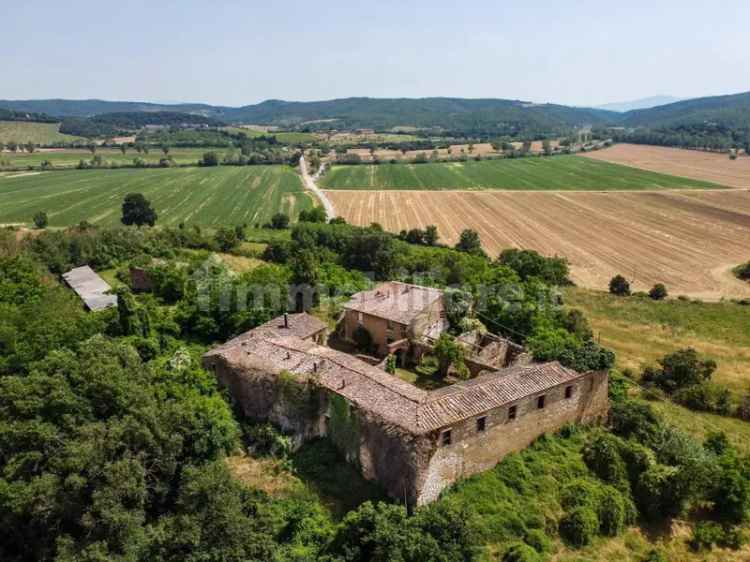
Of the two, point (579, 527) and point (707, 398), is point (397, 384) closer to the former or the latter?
point (579, 527)

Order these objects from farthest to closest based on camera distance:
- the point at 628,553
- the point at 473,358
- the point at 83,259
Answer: the point at 83,259, the point at 473,358, the point at 628,553

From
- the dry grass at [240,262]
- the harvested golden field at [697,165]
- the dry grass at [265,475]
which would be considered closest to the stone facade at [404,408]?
the dry grass at [265,475]

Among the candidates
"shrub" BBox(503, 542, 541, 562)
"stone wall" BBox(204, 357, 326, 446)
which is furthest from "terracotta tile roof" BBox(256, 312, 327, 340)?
"shrub" BBox(503, 542, 541, 562)

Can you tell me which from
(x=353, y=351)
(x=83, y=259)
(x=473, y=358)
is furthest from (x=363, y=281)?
(x=83, y=259)

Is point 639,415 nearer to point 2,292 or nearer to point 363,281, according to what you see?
point 363,281

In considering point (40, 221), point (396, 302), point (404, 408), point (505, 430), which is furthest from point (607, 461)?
point (40, 221)

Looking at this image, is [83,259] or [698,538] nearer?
[698,538]
